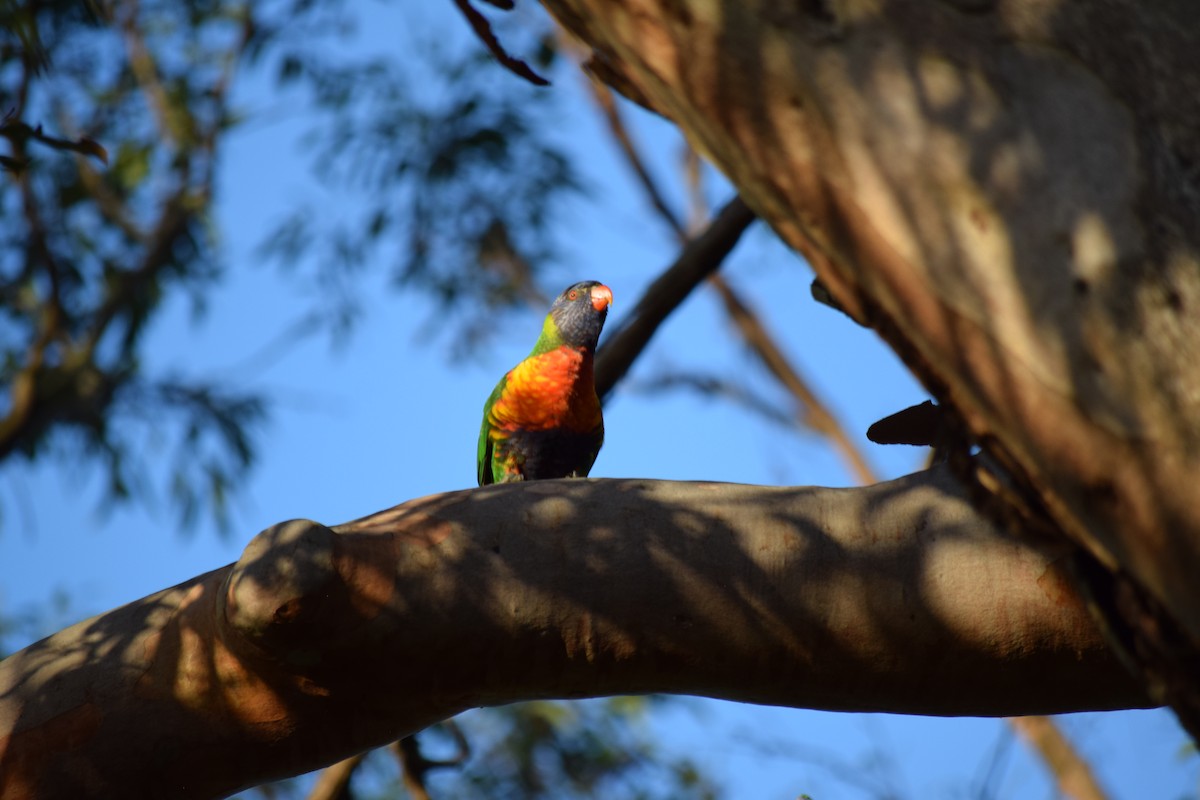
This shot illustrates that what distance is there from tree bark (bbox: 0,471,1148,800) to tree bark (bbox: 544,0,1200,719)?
644 mm

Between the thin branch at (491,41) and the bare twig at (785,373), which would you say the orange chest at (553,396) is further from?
the thin branch at (491,41)

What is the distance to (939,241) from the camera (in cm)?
91

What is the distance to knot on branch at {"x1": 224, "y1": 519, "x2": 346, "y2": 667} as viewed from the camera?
4.82ft

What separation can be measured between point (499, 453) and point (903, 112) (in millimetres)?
3327

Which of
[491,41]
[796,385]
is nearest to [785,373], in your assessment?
[796,385]

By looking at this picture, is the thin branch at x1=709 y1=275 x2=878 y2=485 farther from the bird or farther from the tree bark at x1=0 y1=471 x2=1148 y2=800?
the tree bark at x1=0 y1=471 x2=1148 y2=800

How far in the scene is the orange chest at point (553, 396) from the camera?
3.92 meters

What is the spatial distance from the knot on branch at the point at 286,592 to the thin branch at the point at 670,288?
1.59 m

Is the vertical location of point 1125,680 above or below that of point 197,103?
below

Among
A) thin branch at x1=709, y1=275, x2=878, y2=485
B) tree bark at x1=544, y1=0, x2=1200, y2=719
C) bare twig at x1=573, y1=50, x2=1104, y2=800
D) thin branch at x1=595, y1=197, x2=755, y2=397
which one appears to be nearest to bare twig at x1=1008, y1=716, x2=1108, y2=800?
bare twig at x1=573, y1=50, x2=1104, y2=800

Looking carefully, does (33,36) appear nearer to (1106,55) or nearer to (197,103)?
(1106,55)

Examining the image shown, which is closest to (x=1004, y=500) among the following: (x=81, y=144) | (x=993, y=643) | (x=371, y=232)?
(x=993, y=643)

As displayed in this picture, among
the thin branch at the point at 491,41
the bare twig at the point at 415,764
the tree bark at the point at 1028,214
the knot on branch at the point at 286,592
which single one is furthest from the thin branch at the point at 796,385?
the tree bark at the point at 1028,214

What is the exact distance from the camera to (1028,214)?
2.87 ft
